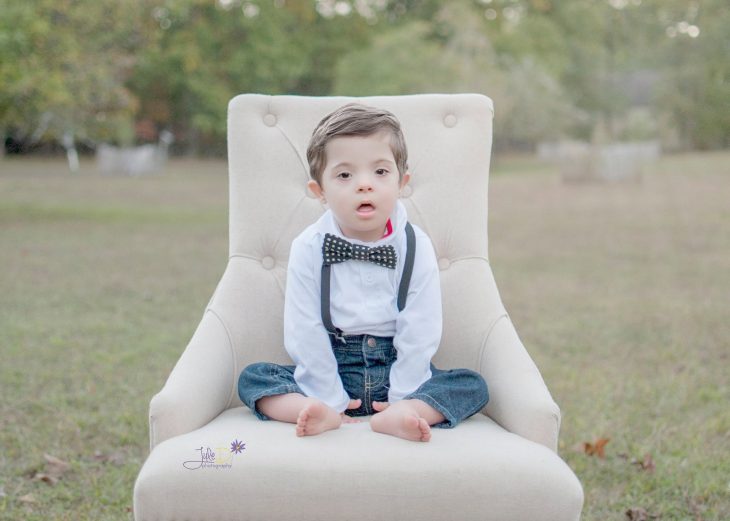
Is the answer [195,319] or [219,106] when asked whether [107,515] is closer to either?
[195,319]

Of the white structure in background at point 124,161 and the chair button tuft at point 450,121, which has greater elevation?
the chair button tuft at point 450,121

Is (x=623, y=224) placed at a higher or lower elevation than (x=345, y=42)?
lower

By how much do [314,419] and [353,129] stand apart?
0.89m

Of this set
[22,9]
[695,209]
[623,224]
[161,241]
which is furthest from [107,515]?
[695,209]

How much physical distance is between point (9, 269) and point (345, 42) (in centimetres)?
3158

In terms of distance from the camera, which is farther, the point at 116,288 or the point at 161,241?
the point at 161,241

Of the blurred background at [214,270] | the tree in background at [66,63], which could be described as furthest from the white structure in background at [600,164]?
the tree in background at [66,63]

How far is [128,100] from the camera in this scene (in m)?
13.7

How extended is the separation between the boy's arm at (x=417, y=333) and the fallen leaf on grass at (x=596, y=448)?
154 cm

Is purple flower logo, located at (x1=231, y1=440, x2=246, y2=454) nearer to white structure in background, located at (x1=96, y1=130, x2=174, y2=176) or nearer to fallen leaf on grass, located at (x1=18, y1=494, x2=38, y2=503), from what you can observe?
fallen leaf on grass, located at (x1=18, y1=494, x2=38, y2=503)

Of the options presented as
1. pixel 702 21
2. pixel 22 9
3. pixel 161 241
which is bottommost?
pixel 161 241

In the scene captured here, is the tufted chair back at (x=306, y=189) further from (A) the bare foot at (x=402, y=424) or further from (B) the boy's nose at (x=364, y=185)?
(A) the bare foot at (x=402, y=424)

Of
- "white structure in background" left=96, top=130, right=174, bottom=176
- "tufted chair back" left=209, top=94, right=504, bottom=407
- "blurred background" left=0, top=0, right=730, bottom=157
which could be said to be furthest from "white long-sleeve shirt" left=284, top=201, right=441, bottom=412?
"white structure in background" left=96, top=130, right=174, bottom=176

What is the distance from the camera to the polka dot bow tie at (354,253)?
2.83 m
